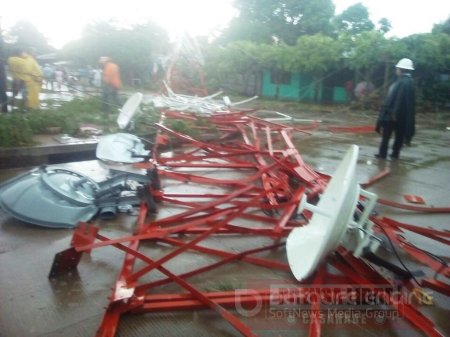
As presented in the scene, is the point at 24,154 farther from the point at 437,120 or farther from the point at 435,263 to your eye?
the point at 437,120

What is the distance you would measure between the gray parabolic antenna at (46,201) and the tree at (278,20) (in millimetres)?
26934

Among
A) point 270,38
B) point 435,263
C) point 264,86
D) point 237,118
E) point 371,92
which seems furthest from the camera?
point 270,38

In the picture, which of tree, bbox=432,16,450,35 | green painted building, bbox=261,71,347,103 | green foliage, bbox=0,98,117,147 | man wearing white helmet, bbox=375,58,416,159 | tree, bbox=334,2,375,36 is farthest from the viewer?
tree, bbox=334,2,375,36

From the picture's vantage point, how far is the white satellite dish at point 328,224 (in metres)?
2.06

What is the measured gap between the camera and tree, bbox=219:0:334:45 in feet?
88.9

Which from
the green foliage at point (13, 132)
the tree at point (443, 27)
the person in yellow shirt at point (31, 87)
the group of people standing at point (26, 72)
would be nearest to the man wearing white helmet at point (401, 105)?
the green foliage at point (13, 132)

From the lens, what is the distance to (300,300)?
2.55 m

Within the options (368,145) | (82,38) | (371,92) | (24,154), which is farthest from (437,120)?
(82,38)

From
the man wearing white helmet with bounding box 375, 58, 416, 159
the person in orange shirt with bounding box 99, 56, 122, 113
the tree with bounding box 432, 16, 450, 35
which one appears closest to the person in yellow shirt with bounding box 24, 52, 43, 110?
the person in orange shirt with bounding box 99, 56, 122, 113

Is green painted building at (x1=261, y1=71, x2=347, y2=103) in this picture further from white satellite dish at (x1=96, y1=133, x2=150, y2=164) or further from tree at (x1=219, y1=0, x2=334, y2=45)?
white satellite dish at (x1=96, y1=133, x2=150, y2=164)

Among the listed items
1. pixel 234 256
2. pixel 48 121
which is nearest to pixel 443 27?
pixel 48 121

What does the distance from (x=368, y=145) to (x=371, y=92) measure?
407 inches

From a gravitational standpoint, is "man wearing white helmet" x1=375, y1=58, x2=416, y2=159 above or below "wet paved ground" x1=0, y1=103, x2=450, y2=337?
above

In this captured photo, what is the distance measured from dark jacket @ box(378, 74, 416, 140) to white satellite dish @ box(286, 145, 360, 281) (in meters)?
4.76
